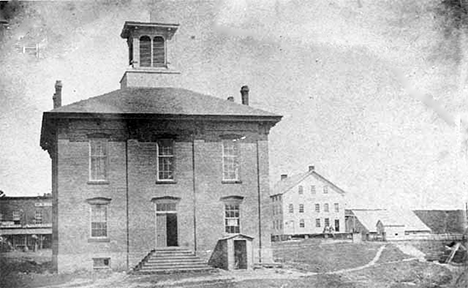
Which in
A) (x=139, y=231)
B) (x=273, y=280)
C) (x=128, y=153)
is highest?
(x=128, y=153)

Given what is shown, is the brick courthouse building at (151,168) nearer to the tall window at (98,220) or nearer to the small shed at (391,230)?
the tall window at (98,220)

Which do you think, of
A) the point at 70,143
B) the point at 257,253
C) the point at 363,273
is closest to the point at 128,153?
the point at 70,143

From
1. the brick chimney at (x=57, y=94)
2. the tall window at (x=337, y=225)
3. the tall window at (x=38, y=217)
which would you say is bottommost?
the tall window at (x=337, y=225)

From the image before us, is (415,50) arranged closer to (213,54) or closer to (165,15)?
(213,54)

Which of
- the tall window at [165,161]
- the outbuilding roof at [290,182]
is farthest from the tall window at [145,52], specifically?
the outbuilding roof at [290,182]

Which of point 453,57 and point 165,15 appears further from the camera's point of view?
point 453,57

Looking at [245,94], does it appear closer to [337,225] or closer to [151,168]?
[151,168]

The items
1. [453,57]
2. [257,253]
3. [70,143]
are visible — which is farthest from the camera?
[453,57]
